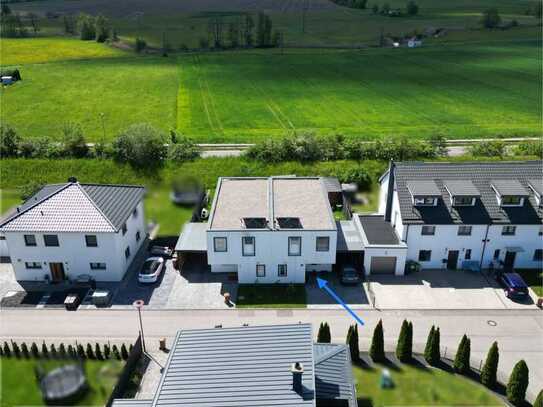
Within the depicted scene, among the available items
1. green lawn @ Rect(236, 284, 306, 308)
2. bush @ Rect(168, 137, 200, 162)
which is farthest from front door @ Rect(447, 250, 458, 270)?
bush @ Rect(168, 137, 200, 162)

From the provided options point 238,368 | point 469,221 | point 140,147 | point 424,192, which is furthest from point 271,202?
point 140,147

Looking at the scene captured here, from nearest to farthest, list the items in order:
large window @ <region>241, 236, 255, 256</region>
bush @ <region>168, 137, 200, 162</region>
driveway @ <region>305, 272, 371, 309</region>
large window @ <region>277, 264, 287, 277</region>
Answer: driveway @ <region>305, 272, 371, 309</region> < large window @ <region>241, 236, 255, 256</region> < large window @ <region>277, 264, 287, 277</region> < bush @ <region>168, 137, 200, 162</region>

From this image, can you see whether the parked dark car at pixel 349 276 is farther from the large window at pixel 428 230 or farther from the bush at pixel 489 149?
the bush at pixel 489 149

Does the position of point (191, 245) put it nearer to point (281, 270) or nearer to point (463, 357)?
point (281, 270)

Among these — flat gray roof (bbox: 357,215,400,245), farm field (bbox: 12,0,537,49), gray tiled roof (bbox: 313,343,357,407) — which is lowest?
flat gray roof (bbox: 357,215,400,245)

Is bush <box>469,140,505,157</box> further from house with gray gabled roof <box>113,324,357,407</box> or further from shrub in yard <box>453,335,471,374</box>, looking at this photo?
house with gray gabled roof <box>113,324,357,407</box>

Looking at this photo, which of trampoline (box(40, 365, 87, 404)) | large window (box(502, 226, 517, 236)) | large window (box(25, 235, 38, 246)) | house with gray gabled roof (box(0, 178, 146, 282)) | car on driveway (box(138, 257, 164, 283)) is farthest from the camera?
large window (box(502, 226, 517, 236))
